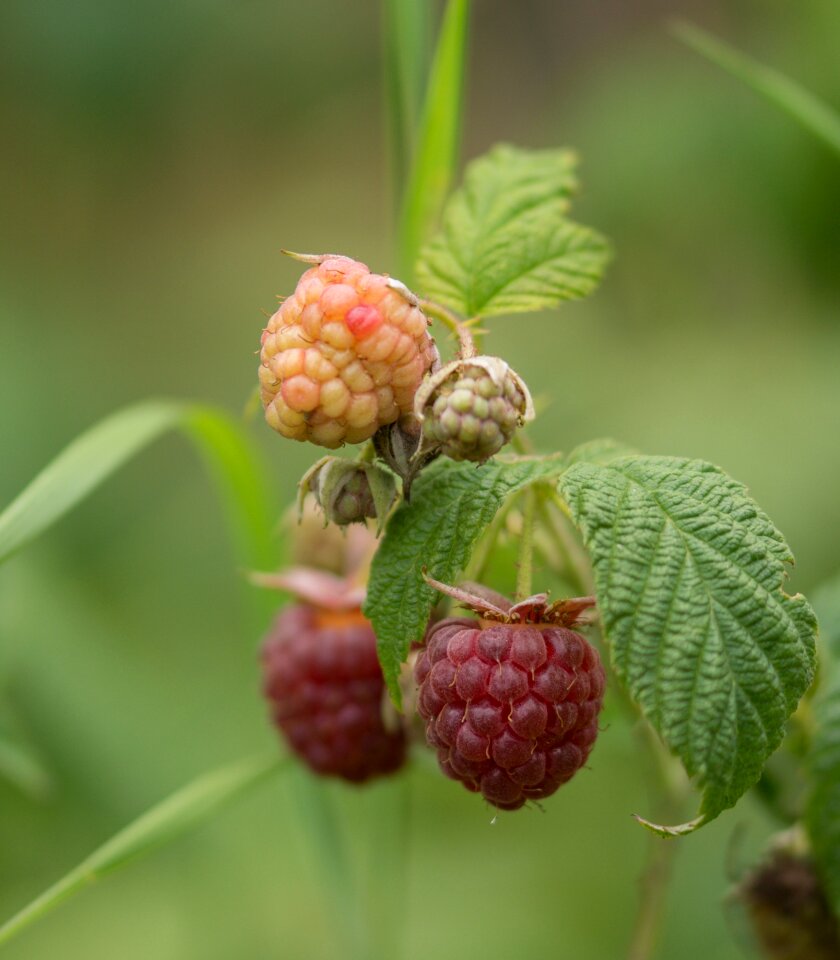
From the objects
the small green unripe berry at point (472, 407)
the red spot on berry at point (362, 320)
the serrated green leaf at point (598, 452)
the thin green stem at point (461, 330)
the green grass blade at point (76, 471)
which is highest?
the red spot on berry at point (362, 320)

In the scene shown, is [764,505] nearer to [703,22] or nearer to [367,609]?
[367,609]


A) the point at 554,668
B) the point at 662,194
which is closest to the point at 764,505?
the point at 662,194

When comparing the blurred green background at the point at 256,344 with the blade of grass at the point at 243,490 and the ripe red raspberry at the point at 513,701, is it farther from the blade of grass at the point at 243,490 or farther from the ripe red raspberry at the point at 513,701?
the ripe red raspberry at the point at 513,701

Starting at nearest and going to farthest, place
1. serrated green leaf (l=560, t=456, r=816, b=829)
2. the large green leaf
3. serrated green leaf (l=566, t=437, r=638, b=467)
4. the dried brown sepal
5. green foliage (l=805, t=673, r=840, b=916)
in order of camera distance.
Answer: serrated green leaf (l=560, t=456, r=816, b=829) → the dried brown sepal → serrated green leaf (l=566, t=437, r=638, b=467) → the large green leaf → green foliage (l=805, t=673, r=840, b=916)

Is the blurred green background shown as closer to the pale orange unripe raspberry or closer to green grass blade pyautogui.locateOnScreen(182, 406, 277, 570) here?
green grass blade pyautogui.locateOnScreen(182, 406, 277, 570)

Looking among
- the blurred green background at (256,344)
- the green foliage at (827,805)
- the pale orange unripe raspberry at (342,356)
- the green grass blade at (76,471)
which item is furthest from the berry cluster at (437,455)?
the blurred green background at (256,344)

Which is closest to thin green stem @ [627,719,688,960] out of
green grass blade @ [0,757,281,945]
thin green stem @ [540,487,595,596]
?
thin green stem @ [540,487,595,596]

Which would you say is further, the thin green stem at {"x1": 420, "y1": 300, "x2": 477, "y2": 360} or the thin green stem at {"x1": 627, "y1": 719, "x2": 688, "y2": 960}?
the thin green stem at {"x1": 627, "y1": 719, "x2": 688, "y2": 960}
